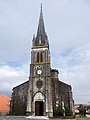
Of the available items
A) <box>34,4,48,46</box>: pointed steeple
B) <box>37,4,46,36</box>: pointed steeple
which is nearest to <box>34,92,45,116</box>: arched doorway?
<box>34,4,48,46</box>: pointed steeple

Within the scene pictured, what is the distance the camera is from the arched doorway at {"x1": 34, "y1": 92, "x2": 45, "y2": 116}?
123 ft

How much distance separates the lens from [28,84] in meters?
39.7

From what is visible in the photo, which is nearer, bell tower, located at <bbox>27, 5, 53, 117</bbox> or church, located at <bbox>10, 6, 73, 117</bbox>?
bell tower, located at <bbox>27, 5, 53, 117</bbox>

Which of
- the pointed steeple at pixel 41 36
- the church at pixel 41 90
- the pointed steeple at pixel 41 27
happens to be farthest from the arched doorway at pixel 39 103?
the pointed steeple at pixel 41 27

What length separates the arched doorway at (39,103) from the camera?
3750 cm

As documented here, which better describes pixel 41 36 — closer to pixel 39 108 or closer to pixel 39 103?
pixel 39 103

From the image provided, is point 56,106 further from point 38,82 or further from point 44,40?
point 44,40

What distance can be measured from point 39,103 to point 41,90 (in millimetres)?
2468

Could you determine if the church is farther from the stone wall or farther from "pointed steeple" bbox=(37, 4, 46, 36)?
"pointed steeple" bbox=(37, 4, 46, 36)

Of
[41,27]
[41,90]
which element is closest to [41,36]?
[41,27]

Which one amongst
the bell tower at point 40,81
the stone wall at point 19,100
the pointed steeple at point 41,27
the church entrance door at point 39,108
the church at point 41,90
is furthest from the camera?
the pointed steeple at point 41,27

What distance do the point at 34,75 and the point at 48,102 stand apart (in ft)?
20.0

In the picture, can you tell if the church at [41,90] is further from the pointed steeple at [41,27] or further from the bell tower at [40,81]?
the pointed steeple at [41,27]

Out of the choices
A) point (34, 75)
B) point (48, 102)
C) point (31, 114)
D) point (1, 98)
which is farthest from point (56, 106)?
point (1, 98)
